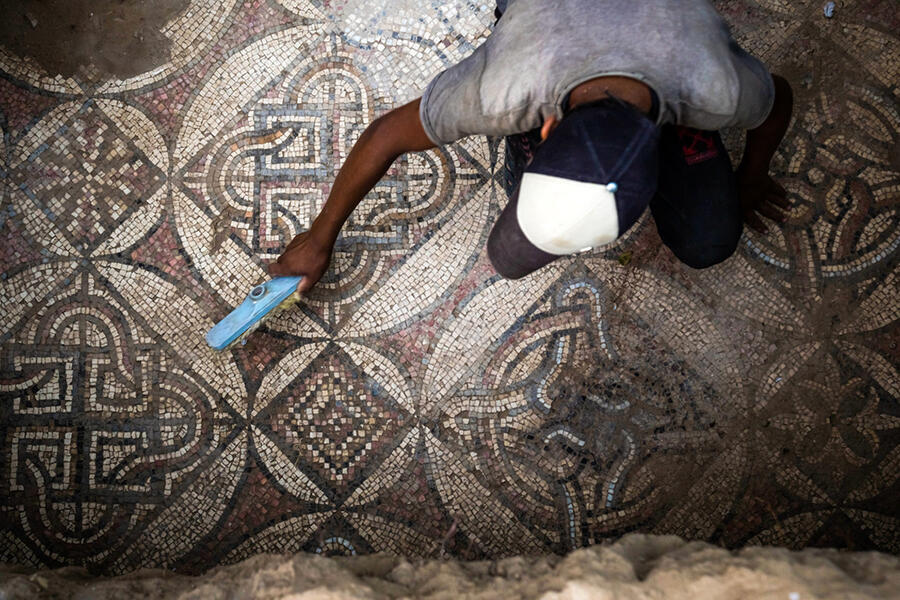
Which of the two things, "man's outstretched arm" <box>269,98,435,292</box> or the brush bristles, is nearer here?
"man's outstretched arm" <box>269,98,435,292</box>

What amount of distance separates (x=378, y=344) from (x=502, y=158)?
0.61 meters

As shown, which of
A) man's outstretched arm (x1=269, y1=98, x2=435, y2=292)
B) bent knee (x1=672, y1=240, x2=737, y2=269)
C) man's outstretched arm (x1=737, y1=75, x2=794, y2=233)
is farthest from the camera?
bent knee (x1=672, y1=240, x2=737, y2=269)

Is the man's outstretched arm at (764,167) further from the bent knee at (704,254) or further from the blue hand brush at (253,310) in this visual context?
the blue hand brush at (253,310)

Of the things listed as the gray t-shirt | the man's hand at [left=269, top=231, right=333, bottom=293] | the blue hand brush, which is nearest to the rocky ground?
the blue hand brush

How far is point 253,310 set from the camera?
1.49 metres

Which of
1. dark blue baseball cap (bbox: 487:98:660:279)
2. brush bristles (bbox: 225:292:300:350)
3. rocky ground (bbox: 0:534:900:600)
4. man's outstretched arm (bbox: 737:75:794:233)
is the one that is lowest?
rocky ground (bbox: 0:534:900:600)

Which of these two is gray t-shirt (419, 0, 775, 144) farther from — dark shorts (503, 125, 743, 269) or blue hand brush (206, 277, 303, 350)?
blue hand brush (206, 277, 303, 350)

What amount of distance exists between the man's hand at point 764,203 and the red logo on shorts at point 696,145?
9.6 inches

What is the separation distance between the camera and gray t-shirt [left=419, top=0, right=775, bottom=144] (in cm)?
100

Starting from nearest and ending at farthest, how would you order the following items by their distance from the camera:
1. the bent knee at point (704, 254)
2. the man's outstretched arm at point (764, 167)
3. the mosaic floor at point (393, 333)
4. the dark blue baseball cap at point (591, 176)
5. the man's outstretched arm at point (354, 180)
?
the dark blue baseball cap at point (591, 176) → the man's outstretched arm at point (354, 180) → the man's outstretched arm at point (764, 167) → the bent knee at point (704, 254) → the mosaic floor at point (393, 333)

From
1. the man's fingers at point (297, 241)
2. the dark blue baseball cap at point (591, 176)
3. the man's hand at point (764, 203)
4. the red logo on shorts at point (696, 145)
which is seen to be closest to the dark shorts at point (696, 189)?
the red logo on shorts at point (696, 145)

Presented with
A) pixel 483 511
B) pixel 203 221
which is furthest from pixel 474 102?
pixel 483 511

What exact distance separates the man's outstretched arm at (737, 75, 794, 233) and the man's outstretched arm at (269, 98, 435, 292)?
77 centimetres

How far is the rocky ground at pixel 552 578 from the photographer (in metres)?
0.97
